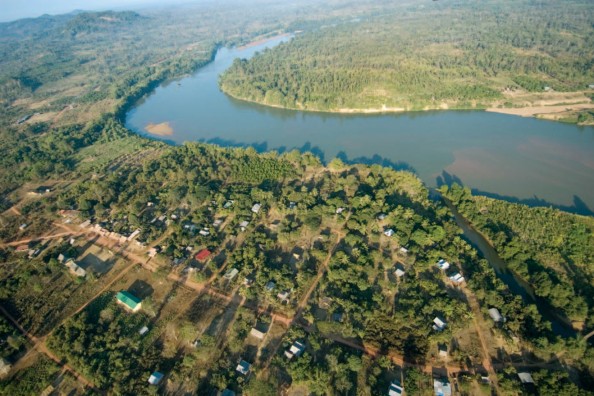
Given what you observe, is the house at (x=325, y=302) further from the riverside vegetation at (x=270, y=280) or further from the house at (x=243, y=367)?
the house at (x=243, y=367)

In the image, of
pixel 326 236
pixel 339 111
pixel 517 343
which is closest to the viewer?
pixel 517 343

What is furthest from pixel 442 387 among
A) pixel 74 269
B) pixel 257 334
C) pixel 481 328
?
pixel 74 269

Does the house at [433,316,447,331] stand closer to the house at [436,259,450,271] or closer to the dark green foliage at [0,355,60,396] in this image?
the house at [436,259,450,271]

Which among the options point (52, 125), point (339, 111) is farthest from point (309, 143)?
point (52, 125)

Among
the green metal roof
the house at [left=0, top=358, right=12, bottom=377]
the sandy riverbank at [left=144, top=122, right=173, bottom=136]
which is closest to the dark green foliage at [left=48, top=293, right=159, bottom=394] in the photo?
the green metal roof

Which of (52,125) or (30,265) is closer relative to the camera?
(30,265)

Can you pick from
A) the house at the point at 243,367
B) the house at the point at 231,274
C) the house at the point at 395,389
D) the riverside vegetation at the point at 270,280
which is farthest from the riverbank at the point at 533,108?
the house at the point at 243,367

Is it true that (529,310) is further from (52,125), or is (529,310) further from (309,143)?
(52,125)

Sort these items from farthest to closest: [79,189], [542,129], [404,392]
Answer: [542,129]
[79,189]
[404,392]

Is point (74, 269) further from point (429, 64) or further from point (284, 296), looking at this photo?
point (429, 64)
